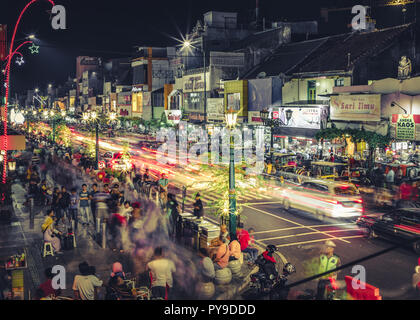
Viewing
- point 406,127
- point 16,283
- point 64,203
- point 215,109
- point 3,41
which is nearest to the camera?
point 16,283

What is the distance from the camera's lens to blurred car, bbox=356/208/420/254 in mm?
16094

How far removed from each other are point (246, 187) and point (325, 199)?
4.93 meters

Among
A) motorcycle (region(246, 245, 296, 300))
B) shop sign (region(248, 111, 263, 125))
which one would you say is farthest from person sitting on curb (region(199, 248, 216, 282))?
shop sign (region(248, 111, 263, 125))

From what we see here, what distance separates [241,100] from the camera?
52.9 m

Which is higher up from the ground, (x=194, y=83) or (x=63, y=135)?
(x=194, y=83)

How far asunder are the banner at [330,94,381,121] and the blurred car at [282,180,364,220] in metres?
14.0

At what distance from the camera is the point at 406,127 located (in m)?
31.6

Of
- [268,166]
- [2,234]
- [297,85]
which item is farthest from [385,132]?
[2,234]

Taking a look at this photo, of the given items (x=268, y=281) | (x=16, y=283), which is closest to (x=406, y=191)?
(x=268, y=281)

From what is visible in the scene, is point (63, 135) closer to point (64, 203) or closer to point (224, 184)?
point (64, 203)

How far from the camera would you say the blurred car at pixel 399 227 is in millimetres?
16094

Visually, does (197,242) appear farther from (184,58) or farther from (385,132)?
(184,58)

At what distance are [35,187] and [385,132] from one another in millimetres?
23163

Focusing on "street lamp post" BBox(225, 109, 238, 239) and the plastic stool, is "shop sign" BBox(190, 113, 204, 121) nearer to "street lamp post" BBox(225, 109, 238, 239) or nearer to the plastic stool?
"street lamp post" BBox(225, 109, 238, 239)
